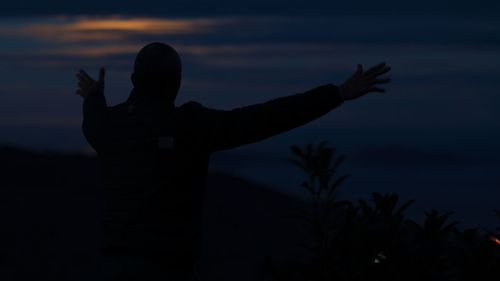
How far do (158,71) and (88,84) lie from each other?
4.35 ft

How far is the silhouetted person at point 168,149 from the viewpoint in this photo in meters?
5.44

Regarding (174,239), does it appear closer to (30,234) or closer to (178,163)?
(178,163)

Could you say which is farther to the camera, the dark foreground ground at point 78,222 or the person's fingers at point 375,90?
the dark foreground ground at point 78,222

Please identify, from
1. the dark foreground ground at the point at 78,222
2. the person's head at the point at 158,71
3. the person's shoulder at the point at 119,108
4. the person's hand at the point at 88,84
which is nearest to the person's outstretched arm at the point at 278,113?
the person's head at the point at 158,71

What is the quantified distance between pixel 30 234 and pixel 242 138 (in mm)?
7506

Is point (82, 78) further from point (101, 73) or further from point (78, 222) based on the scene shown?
point (78, 222)

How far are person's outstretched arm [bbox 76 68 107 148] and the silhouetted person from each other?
26 cm

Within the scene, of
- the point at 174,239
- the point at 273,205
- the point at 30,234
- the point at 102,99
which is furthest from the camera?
the point at 273,205

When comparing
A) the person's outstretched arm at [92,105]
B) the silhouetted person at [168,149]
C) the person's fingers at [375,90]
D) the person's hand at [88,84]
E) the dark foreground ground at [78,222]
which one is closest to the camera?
the silhouetted person at [168,149]

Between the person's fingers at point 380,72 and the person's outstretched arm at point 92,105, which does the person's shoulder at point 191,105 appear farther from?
the person's fingers at point 380,72

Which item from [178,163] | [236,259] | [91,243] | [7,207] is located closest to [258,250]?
[236,259]

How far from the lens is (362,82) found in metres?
5.59

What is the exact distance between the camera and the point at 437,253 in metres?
5.58

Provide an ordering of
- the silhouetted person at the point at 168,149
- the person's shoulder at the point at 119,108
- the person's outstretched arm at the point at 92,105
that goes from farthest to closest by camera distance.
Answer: the person's outstretched arm at the point at 92,105 < the person's shoulder at the point at 119,108 < the silhouetted person at the point at 168,149
